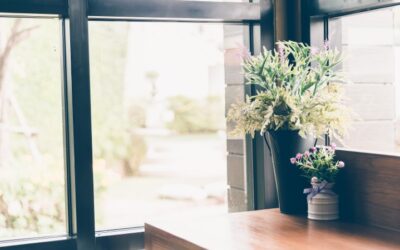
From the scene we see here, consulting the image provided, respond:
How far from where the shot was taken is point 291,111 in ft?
8.06

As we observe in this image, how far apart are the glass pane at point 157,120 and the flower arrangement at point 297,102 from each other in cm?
45

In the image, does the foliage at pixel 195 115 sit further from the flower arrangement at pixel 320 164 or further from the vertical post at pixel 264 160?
the flower arrangement at pixel 320 164

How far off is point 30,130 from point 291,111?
3.62 feet

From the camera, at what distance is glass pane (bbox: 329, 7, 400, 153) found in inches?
104

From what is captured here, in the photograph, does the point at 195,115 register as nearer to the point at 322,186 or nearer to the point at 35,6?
the point at 322,186

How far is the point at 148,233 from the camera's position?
2.49 metres

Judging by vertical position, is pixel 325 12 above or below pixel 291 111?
A: above

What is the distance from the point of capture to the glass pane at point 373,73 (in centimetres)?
265

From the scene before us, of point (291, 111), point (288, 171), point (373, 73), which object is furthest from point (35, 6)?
point (373, 73)

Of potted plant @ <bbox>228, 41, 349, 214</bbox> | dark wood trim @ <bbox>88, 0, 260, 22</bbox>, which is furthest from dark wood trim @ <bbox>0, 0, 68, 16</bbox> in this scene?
potted plant @ <bbox>228, 41, 349, 214</bbox>

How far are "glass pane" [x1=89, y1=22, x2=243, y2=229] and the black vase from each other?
1.64ft

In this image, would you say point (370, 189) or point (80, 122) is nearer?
point (370, 189)

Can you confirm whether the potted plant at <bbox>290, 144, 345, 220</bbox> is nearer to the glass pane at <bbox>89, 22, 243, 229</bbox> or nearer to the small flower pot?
the small flower pot

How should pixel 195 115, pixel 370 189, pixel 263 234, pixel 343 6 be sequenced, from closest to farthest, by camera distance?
pixel 263 234
pixel 370 189
pixel 343 6
pixel 195 115
